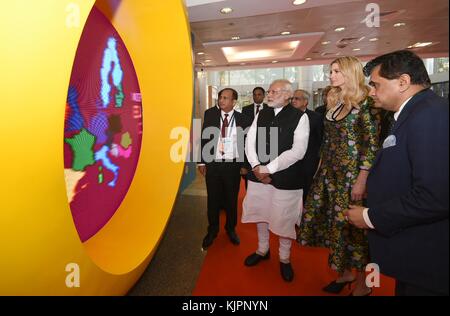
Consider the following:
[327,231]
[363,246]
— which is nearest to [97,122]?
[327,231]

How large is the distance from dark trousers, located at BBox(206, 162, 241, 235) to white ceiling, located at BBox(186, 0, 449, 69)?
2.80 m

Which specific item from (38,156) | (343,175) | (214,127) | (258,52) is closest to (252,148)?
(214,127)

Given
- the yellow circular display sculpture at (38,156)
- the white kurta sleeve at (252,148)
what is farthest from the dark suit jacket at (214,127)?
the yellow circular display sculpture at (38,156)

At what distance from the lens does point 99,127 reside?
1.86 metres

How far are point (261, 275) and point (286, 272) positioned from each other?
21 centimetres

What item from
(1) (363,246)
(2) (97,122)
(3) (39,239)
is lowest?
(1) (363,246)

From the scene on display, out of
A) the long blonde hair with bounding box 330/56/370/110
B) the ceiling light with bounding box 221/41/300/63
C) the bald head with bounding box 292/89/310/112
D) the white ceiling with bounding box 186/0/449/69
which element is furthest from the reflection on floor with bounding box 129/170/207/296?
the ceiling light with bounding box 221/41/300/63

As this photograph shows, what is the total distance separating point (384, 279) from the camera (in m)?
2.26

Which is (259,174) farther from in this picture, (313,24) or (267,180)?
(313,24)

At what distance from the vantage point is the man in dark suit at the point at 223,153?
294 centimetres

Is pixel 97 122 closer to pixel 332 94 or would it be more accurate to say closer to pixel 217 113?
pixel 217 113

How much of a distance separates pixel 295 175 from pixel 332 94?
0.67 metres

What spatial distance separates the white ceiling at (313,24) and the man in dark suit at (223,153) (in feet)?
7.79

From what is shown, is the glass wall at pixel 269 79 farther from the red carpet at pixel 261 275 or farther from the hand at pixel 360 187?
the hand at pixel 360 187
